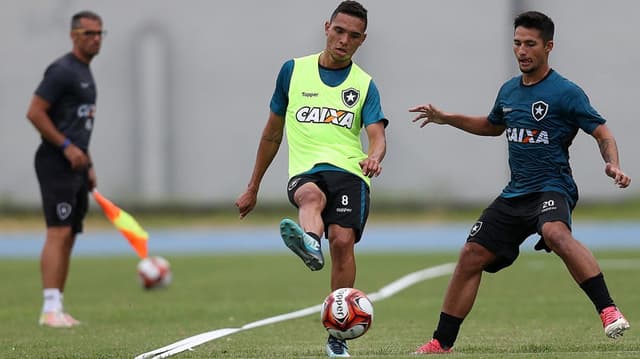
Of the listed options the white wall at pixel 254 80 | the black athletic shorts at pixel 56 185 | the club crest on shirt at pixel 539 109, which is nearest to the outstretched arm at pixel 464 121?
the club crest on shirt at pixel 539 109

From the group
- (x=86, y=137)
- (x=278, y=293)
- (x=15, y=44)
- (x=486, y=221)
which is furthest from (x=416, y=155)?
(x=486, y=221)

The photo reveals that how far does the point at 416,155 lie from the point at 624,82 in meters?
4.86

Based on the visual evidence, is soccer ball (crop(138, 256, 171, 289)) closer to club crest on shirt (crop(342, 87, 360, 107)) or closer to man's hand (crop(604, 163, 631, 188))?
club crest on shirt (crop(342, 87, 360, 107))

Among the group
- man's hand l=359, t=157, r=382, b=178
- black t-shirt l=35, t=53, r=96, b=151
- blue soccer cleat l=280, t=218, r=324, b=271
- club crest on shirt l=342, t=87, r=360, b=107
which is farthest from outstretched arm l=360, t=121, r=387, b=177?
black t-shirt l=35, t=53, r=96, b=151

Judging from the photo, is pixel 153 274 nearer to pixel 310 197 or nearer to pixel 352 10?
pixel 310 197

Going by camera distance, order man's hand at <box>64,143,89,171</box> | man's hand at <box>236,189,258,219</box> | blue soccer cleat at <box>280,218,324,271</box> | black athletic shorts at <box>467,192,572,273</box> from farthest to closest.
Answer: man's hand at <box>64,143,89,171</box>, man's hand at <box>236,189,258,219</box>, black athletic shorts at <box>467,192,572,273</box>, blue soccer cleat at <box>280,218,324,271</box>

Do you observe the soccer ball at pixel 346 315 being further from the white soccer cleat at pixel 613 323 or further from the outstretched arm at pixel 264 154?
the white soccer cleat at pixel 613 323

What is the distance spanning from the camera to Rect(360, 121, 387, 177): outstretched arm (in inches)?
283

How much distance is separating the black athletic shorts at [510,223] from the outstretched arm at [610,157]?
0.36 meters

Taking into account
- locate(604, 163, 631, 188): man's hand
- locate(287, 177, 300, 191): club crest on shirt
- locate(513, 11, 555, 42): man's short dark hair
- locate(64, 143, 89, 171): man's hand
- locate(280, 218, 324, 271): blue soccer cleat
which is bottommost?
locate(64, 143, 89, 171): man's hand

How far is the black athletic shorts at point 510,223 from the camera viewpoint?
289 inches

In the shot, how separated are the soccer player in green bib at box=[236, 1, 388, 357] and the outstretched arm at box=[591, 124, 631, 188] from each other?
1324mm

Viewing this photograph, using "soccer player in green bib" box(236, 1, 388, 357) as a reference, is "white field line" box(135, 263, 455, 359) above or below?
below

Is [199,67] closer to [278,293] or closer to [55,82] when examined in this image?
[278,293]
